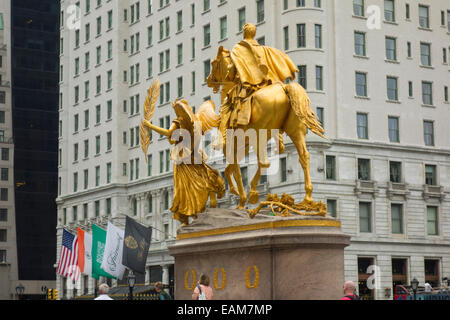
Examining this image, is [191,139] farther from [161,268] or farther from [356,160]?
[161,268]

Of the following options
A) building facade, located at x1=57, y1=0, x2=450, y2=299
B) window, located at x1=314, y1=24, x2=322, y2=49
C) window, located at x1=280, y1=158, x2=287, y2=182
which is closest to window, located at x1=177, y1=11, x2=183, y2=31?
building facade, located at x1=57, y1=0, x2=450, y2=299

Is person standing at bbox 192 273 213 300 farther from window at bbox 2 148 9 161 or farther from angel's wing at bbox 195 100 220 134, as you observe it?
window at bbox 2 148 9 161

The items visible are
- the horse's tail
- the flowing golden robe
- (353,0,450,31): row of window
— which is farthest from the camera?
(353,0,450,31): row of window

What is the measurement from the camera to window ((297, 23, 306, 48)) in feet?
220

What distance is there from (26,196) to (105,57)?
33318 mm

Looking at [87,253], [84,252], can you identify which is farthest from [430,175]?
[84,252]

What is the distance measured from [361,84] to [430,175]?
926cm

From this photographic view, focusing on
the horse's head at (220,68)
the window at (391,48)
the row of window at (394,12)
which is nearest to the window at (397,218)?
the window at (391,48)

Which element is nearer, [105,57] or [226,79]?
[226,79]

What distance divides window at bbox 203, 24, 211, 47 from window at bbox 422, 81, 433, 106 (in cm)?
1806

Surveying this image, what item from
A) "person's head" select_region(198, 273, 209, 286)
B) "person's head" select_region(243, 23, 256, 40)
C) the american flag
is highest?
"person's head" select_region(243, 23, 256, 40)

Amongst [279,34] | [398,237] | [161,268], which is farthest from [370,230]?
[161,268]

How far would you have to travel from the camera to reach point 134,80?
89.4m

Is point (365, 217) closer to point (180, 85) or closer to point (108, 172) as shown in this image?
point (180, 85)
